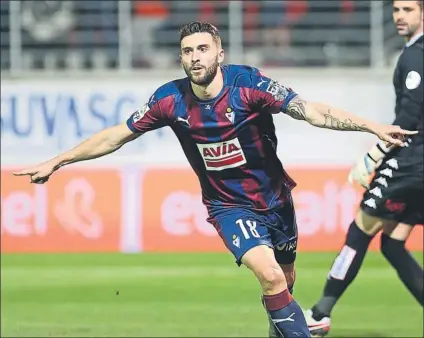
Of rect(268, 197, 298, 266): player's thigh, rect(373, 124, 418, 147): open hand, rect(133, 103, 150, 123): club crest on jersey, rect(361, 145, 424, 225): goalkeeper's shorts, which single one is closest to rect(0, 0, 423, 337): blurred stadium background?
rect(361, 145, 424, 225): goalkeeper's shorts

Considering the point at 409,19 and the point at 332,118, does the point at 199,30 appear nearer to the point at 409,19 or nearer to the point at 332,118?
the point at 332,118

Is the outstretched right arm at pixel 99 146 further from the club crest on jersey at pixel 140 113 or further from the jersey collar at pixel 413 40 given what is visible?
the jersey collar at pixel 413 40

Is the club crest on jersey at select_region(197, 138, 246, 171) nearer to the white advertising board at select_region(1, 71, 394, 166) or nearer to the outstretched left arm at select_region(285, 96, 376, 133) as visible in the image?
the outstretched left arm at select_region(285, 96, 376, 133)

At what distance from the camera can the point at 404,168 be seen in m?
8.25

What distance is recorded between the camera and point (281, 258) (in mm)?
7094

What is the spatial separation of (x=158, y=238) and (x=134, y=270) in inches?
54.4

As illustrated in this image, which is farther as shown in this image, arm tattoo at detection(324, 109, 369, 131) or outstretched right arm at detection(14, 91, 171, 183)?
outstretched right arm at detection(14, 91, 171, 183)

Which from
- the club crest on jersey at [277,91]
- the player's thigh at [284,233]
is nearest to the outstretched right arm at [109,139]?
the club crest on jersey at [277,91]

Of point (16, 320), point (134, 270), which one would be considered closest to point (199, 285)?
point (134, 270)

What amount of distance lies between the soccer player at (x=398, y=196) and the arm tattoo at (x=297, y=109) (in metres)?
1.77

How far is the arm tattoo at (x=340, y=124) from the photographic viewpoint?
239 inches

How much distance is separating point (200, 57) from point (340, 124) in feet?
2.75

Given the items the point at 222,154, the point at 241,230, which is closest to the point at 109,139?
the point at 222,154

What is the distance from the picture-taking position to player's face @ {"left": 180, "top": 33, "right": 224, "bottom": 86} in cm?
630
